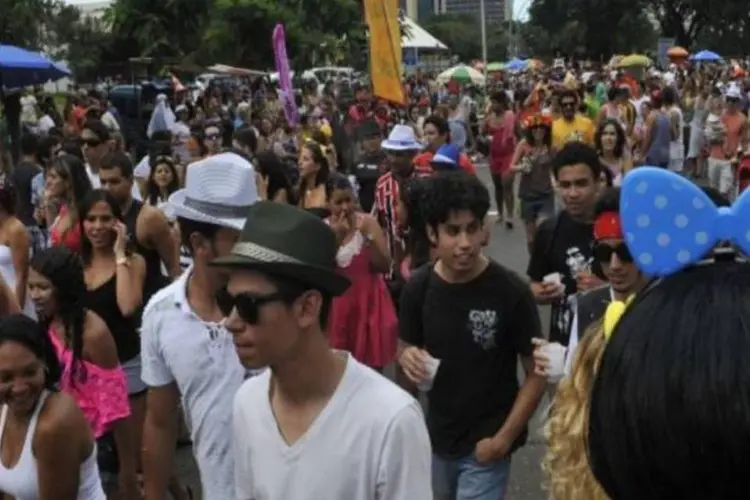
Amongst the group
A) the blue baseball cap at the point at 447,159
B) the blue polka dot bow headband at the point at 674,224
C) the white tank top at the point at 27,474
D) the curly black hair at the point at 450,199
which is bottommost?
the blue baseball cap at the point at 447,159

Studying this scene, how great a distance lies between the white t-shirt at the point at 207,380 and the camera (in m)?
3.45

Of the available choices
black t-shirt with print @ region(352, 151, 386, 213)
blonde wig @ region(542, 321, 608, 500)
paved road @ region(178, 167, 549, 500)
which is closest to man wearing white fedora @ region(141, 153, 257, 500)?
blonde wig @ region(542, 321, 608, 500)

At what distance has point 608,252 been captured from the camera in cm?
403

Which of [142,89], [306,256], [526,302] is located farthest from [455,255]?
[142,89]

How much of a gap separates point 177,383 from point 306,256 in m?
1.10

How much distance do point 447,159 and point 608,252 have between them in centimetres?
483

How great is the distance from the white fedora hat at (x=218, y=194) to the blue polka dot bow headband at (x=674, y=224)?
235cm

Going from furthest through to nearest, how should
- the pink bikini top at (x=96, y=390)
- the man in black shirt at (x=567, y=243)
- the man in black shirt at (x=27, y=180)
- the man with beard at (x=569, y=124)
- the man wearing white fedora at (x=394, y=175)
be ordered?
the man with beard at (x=569, y=124) < the man in black shirt at (x=27, y=180) < the man wearing white fedora at (x=394, y=175) < the man in black shirt at (x=567, y=243) < the pink bikini top at (x=96, y=390)

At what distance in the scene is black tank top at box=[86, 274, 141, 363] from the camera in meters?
5.36

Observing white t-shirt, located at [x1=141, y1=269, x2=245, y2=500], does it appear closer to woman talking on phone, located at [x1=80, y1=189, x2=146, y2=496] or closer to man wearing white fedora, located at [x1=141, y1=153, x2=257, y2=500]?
man wearing white fedora, located at [x1=141, y1=153, x2=257, y2=500]

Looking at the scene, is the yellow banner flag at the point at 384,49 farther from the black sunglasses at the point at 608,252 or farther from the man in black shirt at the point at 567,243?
the black sunglasses at the point at 608,252

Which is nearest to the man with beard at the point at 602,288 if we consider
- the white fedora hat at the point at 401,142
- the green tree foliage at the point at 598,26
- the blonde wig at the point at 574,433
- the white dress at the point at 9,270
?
the blonde wig at the point at 574,433

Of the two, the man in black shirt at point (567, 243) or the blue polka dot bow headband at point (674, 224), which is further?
the man in black shirt at point (567, 243)

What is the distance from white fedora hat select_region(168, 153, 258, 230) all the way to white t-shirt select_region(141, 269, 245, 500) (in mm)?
284
